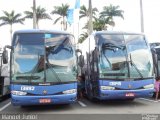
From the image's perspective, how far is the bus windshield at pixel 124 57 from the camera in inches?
653

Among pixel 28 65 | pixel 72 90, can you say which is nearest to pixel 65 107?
pixel 72 90

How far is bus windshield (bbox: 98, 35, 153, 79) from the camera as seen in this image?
16578 millimetres

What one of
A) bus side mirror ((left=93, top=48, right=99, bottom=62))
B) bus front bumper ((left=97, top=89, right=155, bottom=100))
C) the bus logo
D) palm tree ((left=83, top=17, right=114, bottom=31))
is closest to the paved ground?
bus front bumper ((left=97, top=89, right=155, bottom=100))

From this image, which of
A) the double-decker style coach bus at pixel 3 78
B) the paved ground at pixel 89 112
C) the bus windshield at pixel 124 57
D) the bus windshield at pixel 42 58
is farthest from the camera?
the double-decker style coach bus at pixel 3 78

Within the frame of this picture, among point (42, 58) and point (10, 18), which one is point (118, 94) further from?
point (10, 18)

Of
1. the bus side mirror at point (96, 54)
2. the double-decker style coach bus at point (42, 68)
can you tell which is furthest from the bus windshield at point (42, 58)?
the bus side mirror at point (96, 54)

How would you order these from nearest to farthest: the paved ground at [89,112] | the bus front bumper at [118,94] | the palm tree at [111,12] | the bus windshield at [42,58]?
the paved ground at [89,112]
the bus windshield at [42,58]
the bus front bumper at [118,94]
the palm tree at [111,12]

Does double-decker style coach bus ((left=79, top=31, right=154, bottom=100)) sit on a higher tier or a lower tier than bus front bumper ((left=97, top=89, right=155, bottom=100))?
higher

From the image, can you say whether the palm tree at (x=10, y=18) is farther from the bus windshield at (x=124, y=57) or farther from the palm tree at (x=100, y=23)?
the bus windshield at (x=124, y=57)

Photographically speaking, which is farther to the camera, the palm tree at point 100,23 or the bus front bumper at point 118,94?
the palm tree at point 100,23

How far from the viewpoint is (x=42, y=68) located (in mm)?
15289

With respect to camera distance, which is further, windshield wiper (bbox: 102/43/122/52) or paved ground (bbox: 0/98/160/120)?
windshield wiper (bbox: 102/43/122/52)

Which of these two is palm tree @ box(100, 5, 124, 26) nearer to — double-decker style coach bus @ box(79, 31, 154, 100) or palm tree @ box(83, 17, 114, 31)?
palm tree @ box(83, 17, 114, 31)

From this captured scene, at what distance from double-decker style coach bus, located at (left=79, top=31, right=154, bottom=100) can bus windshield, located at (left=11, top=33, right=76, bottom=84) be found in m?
1.56
